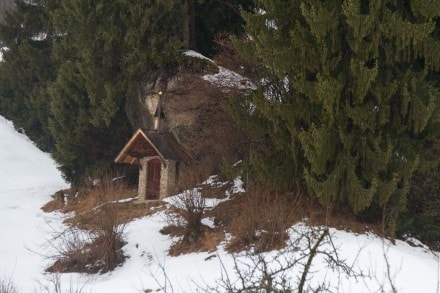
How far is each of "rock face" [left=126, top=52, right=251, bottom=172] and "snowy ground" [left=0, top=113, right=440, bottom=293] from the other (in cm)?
341

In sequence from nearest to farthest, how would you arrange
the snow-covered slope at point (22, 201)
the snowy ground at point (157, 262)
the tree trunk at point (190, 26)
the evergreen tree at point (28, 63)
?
the snowy ground at point (157, 262), the snow-covered slope at point (22, 201), the tree trunk at point (190, 26), the evergreen tree at point (28, 63)

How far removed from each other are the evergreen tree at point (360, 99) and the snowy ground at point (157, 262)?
103 cm

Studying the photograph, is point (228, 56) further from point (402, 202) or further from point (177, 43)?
point (402, 202)

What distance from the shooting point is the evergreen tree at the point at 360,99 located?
10797 millimetres

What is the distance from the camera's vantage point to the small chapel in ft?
54.7

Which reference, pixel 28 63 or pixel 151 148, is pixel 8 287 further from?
pixel 28 63

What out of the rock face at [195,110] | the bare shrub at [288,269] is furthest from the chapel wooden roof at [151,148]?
the bare shrub at [288,269]

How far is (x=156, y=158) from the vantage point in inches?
681

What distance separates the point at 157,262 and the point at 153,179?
18.8 ft

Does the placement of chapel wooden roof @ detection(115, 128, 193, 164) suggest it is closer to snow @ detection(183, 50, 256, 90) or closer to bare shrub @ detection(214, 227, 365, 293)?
snow @ detection(183, 50, 256, 90)

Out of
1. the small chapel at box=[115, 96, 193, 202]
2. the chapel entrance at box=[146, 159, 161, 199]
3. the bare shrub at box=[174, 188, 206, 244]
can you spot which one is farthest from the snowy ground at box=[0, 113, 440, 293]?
the chapel entrance at box=[146, 159, 161, 199]

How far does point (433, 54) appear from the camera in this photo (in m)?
11.2

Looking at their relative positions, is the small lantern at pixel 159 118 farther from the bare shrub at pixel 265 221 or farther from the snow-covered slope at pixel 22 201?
the bare shrub at pixel 265 221

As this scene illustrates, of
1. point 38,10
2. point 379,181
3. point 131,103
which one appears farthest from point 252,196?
point 38,10
